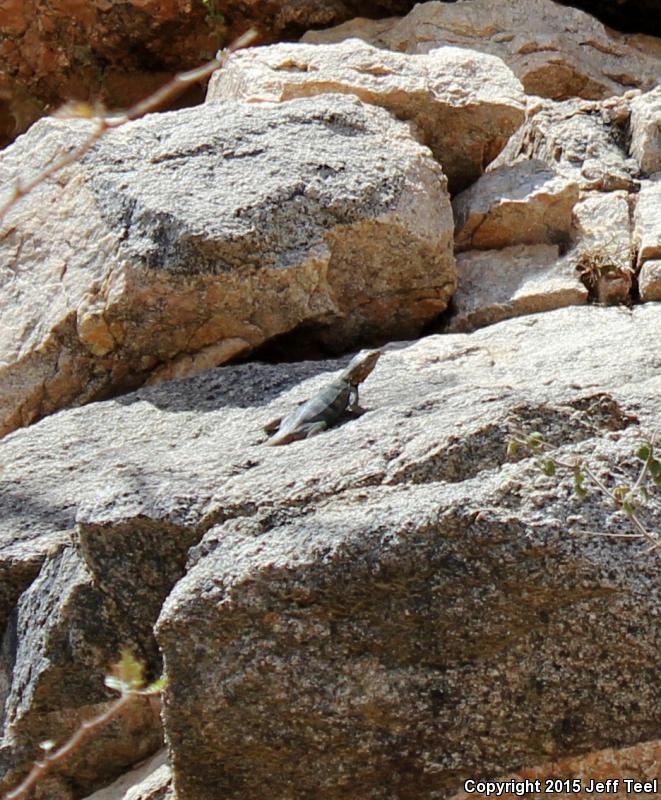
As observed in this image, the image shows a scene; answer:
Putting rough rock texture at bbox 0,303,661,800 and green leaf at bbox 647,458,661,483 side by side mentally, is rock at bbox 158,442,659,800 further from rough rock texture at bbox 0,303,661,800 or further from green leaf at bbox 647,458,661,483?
green leaf at bbox 647,458,661,483

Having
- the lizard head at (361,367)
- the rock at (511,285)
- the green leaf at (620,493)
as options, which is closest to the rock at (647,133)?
the rock at (511,285)

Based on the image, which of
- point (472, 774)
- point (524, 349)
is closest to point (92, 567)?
point (472, 774)

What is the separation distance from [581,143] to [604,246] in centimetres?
97

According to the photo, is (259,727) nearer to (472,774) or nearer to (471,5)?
(472,774)

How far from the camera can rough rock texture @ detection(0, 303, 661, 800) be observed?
318 cm

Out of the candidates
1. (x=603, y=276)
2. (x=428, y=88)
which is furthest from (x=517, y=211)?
(x=428, y=88)

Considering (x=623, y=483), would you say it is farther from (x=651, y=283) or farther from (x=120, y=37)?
(x=120, y=37)

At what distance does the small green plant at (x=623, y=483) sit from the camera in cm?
298

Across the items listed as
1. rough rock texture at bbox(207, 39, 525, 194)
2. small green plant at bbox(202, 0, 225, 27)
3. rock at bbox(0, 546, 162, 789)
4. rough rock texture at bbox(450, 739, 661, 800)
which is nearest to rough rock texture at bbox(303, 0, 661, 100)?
small green plant at bbox(202, 0, 225, 27)

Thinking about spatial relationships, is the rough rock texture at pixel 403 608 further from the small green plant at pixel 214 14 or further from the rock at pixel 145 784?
the small green plant at pixel 214 14

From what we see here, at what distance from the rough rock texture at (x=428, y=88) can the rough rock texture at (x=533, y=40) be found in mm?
1364

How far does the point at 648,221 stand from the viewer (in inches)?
225

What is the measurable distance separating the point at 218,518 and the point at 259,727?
23.8 inches

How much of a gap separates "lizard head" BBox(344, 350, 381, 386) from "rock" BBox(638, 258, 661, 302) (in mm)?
1258
